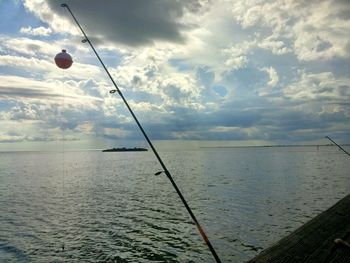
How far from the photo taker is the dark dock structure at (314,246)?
5.30 meters

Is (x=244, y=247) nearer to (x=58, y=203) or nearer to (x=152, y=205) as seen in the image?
(x=152, y=205)

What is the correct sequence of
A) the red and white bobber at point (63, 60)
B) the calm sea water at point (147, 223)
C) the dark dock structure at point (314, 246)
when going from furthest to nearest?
1. the calm sea water at point (147, 223)
2. the red and white bobber at point (63, 60)
3. the dark dock structure at point (314, 246)

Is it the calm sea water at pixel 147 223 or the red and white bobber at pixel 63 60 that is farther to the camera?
the calm sea water at pixel 147 223

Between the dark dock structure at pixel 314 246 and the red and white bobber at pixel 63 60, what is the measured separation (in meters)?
7.85

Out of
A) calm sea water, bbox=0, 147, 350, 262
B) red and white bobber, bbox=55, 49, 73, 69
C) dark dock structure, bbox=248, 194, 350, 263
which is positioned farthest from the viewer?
calm sea water, bbox=0, 147, 350, 262

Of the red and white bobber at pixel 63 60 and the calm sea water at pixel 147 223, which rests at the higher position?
the red and white bobber at pixel 63 60

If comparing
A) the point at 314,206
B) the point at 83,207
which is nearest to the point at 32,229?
the point at 83,207

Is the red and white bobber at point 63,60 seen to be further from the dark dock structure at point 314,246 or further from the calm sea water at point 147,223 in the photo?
the calm sea water at point 147,223

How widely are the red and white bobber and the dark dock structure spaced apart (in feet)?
25.8

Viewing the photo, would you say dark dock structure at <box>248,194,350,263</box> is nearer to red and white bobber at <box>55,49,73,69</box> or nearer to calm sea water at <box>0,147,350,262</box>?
red and white bobber at <box>55,49,73,69</box>

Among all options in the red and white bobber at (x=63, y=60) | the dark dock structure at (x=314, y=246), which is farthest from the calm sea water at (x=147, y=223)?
the red and white bobber at (x=63, y=60)

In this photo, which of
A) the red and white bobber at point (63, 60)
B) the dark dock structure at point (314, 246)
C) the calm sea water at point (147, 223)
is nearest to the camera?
the dark dock structure at point (314, 246)

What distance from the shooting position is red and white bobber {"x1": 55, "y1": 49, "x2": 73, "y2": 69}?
9.60 m

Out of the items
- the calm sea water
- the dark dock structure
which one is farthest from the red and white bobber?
the calm sea water
